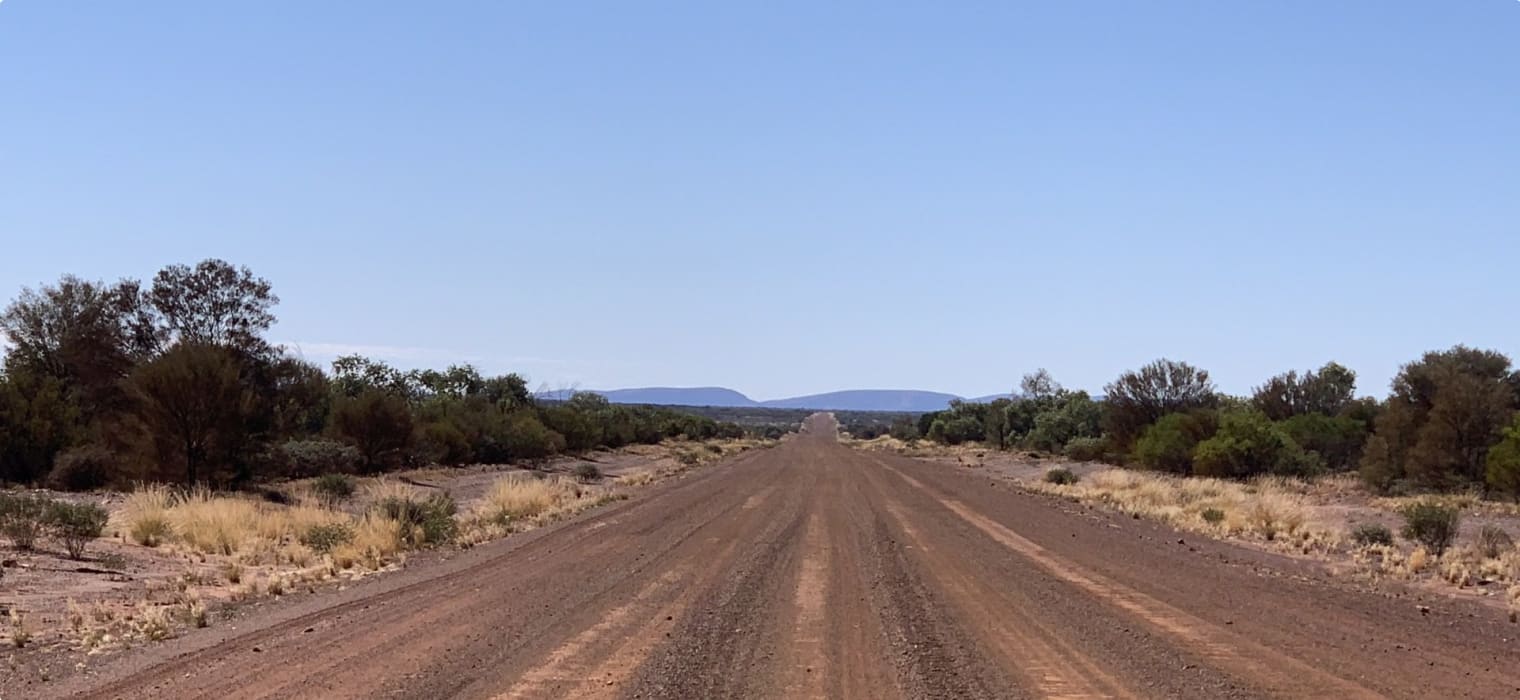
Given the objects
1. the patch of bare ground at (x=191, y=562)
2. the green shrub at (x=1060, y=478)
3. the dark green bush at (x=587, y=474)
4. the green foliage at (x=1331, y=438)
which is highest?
the green foliage at (x=1331, y=438)

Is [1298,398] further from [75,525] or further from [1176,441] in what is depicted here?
[75,525]

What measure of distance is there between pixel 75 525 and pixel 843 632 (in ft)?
44.0

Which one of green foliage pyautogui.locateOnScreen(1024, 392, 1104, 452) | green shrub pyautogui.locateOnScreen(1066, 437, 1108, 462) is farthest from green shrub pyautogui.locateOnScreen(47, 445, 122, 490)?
green foliage pyautogui.locateOnScreen(1024, 392, 1104, 452)

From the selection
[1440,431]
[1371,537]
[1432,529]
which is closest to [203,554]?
[1371,537]

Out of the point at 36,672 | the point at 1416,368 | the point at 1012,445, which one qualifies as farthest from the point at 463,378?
the point at 36,672

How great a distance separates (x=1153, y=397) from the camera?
211ft

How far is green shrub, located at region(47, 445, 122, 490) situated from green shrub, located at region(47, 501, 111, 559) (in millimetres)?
15156

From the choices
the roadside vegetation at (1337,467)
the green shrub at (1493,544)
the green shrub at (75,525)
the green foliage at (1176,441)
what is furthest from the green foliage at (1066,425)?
the green shrub at (75,525)

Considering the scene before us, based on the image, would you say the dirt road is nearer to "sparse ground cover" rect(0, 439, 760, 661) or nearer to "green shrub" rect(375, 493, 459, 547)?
"sparse ground cover" rect(0, 439, 760, 661)

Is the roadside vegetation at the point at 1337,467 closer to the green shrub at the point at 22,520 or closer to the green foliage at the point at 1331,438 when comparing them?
the green foliage at the point at 1331,438

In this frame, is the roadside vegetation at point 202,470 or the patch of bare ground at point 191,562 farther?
the roadside vegetation at point 202,470

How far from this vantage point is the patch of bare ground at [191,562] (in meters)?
11.8

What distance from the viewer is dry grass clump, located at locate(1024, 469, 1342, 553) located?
2464cm

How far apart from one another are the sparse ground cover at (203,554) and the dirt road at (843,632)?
1.10m
